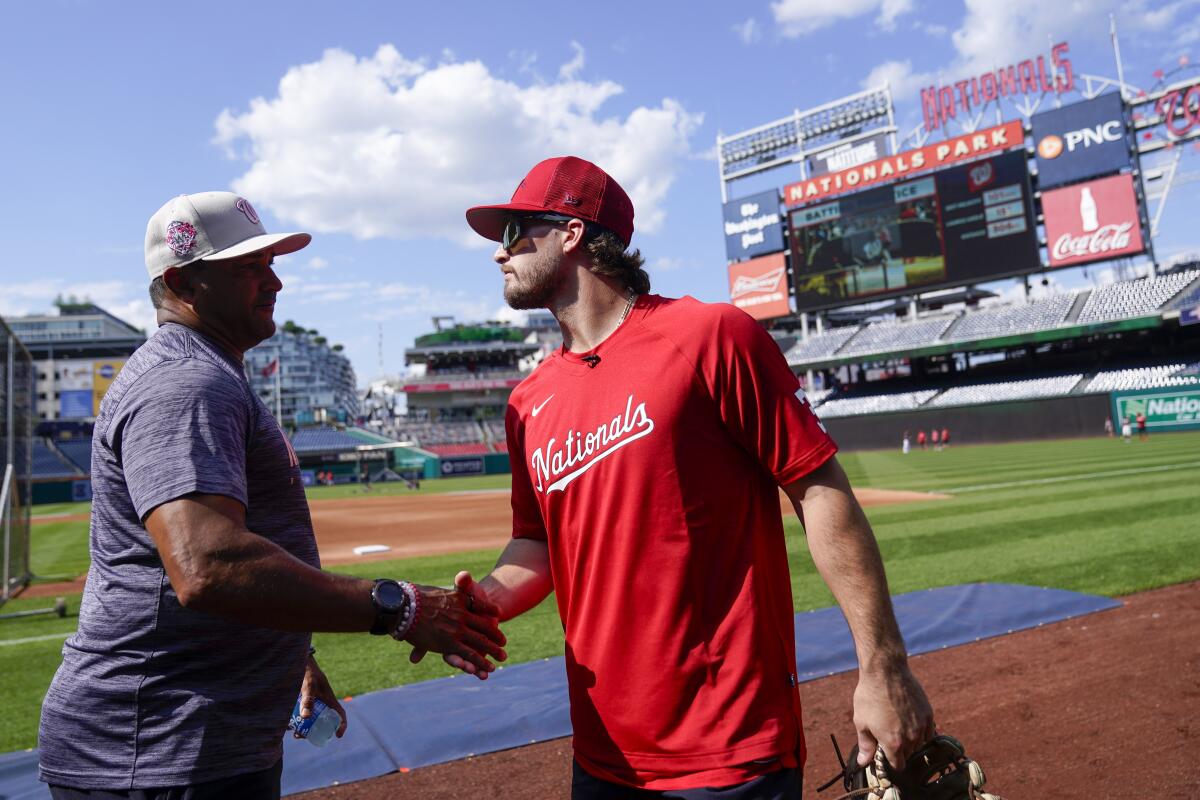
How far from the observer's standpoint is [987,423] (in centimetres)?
3953

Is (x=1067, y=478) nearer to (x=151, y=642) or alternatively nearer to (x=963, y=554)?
(x=963, y=554)

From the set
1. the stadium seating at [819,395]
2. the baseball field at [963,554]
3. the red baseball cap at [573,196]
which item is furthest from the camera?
the stadium seating at [819,395]

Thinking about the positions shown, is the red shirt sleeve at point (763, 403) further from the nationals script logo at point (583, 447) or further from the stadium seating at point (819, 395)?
the stadium seating at point (819, 395)

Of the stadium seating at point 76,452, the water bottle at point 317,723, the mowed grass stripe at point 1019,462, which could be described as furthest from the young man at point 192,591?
the stadium seating at point 76,452

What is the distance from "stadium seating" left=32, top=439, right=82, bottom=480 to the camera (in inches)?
1913

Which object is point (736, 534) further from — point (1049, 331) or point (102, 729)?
point (1049, 331)

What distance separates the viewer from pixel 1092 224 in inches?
1532

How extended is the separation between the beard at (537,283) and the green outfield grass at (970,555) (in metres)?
4.28

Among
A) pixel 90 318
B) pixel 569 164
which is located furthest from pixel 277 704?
pixel 90 318

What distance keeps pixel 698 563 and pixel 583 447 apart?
0.44 meters

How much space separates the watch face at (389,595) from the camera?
6.39 ft

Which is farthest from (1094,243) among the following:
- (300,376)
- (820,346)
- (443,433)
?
(300,376)

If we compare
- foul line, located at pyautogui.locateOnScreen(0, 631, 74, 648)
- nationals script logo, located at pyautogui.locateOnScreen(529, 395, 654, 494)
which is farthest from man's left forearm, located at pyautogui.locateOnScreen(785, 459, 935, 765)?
foul line, located at pyautogui.locateOnScreen(0, 631, 74, 648)

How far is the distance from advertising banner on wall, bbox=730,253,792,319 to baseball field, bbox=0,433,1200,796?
26.3m
